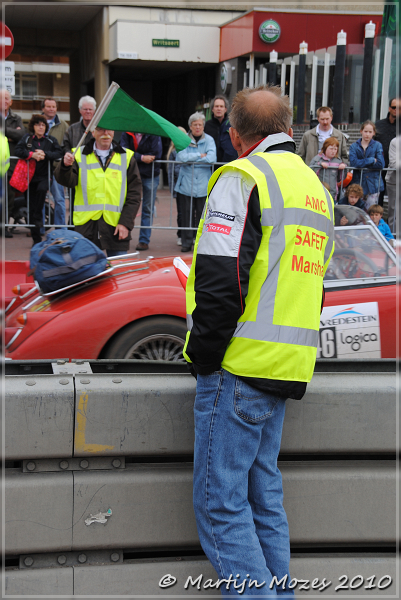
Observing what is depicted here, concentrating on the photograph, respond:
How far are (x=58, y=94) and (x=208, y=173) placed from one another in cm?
2084

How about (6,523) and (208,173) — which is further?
(208,173)

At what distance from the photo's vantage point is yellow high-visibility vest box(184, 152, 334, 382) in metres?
2.30

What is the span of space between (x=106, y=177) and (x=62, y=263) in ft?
7.72

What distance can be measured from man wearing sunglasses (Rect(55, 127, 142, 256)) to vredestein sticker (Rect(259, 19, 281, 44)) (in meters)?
12.9

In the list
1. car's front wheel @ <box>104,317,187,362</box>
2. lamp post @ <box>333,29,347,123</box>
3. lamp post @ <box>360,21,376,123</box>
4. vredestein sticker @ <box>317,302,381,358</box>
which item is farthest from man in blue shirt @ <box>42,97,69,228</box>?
lamp post @ <box>333,29,347,123</box>

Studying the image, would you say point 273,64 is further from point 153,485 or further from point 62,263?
point 153,485

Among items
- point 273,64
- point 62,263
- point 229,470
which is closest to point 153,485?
point 229,470

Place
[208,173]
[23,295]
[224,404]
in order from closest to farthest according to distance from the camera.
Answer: [224,404] < [23,295] < [208,173]

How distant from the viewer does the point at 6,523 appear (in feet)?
8.14

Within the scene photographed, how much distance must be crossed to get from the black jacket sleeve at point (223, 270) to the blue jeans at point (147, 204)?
7.91 m

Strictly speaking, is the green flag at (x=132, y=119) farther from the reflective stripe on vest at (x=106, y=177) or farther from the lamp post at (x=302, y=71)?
the lamp post at (x=302, y=71)

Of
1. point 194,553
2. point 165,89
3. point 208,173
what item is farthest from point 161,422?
point 165,89

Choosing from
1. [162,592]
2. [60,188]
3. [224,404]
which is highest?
[60,188]

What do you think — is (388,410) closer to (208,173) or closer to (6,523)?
(6,523)
